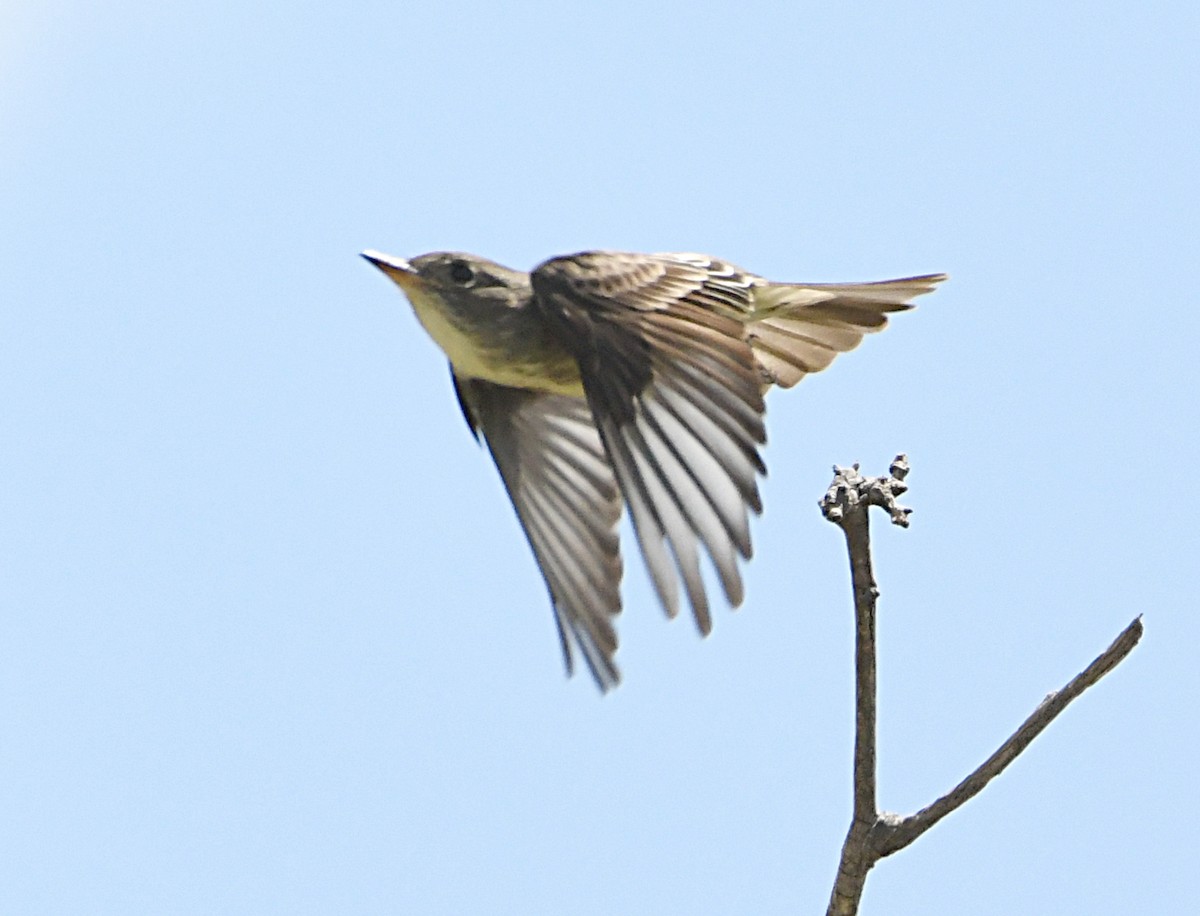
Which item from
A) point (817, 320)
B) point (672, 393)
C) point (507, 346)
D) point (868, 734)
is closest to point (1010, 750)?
point (868, 734)

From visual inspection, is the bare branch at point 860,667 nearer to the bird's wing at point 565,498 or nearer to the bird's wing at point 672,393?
the bird's wing at point 672,393

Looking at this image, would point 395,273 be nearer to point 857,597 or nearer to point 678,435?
point 678,435

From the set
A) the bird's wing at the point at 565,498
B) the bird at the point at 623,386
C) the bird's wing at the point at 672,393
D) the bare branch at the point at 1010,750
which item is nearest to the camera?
the bare branch at the point at 1010,750

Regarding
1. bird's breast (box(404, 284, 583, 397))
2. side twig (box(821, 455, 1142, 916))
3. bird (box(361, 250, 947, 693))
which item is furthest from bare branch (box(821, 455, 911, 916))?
bird's breast (box(404, 284, 583, 397))

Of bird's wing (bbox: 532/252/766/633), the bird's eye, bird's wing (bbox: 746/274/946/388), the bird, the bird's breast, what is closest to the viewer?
bird's wing (bbox: 532/252/766/633)

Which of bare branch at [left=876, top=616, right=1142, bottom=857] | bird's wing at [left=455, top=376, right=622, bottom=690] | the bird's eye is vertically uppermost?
the bird's eye

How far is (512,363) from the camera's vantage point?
7629 mm

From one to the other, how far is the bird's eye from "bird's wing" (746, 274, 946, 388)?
1317 millimetres

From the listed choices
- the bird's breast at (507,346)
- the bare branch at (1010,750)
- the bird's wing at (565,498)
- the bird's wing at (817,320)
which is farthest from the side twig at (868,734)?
the bird's wing at (817,320)

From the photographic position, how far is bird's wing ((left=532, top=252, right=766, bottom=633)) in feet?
19.4

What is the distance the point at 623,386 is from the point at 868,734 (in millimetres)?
2278

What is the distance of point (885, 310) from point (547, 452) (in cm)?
173

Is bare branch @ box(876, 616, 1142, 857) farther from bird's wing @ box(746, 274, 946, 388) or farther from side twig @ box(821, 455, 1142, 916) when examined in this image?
bird's wing @ box(746, 274, 946, 388)

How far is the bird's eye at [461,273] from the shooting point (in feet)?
25.6
